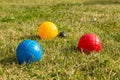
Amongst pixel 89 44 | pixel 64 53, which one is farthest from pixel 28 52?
pixel 89 44

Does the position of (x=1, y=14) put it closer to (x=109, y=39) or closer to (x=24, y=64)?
(x=109, y=39)

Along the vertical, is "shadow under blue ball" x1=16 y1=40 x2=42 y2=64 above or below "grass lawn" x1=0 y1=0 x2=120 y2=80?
above

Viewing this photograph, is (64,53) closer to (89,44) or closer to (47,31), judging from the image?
(89,44)

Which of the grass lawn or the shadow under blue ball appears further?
the shadow under blue ball

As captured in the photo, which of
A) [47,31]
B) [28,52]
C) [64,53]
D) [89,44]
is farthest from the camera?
[47,31]

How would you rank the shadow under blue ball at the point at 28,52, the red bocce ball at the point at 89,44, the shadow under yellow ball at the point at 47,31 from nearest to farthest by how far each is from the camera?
1. the shadow under blue ball at the point at 28,52
2. the red bocce ball at the point at 89,44
3. the shadow under yellow ball at the point at 47,31

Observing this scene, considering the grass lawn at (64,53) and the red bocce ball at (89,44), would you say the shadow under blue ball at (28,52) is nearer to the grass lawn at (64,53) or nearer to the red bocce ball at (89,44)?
the grass lawn at (64,53)

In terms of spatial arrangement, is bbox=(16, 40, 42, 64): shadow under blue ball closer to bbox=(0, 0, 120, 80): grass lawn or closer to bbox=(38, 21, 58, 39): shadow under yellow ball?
bbox=(0, 0, 120, 80): grass lawn

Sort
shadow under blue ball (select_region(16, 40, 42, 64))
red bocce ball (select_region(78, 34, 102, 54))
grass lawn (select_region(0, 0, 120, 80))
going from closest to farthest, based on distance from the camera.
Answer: grass lawn (select_region(0, 0, 120, 80)) → shadow under blue ball (select_region(16, 40, 42, 64)) → red bocce ball (select_region(78, 34, 102, 54))

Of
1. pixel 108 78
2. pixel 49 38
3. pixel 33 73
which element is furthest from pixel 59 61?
pixel 49 38

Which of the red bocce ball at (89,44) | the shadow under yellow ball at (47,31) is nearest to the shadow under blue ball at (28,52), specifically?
the red bocce ball at (89,44)

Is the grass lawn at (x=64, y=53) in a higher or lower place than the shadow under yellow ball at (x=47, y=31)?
lower

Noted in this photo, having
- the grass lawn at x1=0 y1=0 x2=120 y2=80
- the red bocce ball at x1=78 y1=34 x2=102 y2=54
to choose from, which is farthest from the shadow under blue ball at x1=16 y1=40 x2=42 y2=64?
the red bocce ball at x1=78 y1=34 x2=102 y2=54

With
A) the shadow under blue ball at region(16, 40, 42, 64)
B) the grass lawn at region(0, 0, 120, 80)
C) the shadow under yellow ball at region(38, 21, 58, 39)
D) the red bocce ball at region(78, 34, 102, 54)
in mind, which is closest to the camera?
the grass lawn at region(0, 0, 120, 80)
